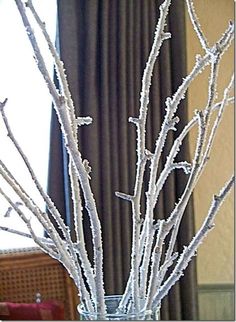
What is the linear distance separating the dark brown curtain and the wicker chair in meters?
0.17

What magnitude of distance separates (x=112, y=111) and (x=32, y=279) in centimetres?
71

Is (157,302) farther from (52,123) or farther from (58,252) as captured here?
(52,123)

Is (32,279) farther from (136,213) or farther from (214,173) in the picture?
(136,213)

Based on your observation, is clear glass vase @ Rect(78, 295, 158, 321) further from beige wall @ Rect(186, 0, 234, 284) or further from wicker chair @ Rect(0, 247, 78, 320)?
beige wall @ Rect(186, 0, 234, 284)

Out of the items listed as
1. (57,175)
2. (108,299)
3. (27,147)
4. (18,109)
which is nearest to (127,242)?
(57,175)

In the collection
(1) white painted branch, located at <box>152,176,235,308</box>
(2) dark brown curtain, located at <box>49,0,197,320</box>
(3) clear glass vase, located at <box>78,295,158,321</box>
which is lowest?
(3) clear glass vase, located at <box>78,295,158,321</box>

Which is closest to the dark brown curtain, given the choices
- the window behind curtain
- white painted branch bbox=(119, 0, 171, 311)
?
the window behind curtain

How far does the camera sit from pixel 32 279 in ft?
6.23

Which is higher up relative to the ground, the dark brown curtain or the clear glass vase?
the dark brown curtain

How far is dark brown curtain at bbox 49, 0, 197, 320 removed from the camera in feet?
6.60

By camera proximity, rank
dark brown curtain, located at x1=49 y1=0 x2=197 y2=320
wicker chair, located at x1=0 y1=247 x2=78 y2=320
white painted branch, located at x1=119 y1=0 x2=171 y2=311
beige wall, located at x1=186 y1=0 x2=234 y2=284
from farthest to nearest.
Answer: beige wall, located at x1=186 y1=0 x2=234 y2=284 < dark brown curtain, located at x1=49 y1=0 x2=197 y2=320 < wicker chair, located at x1=0 y1=247 x2=78 y2=320 < white painted branch, located at x1=119 y1=0 x2=171 y2=311

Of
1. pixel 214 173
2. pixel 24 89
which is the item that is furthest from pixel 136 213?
pixel 214 173

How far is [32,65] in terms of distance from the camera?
2094 mm

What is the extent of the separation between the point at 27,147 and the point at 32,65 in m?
0.33
